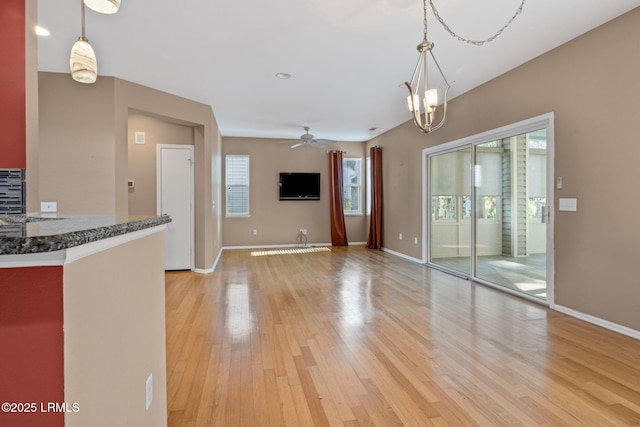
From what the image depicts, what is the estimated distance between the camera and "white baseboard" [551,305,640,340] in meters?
2.69

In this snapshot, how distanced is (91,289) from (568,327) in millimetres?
3583

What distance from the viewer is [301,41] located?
10.4 ft

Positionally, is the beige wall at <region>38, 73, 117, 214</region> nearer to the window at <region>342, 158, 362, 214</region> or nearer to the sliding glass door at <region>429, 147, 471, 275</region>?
the sliding glass door at <region>429, 147, 471, 275</region>

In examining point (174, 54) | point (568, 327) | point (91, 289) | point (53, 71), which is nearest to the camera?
point (91, 289)

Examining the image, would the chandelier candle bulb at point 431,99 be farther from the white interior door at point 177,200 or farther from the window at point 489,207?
the white interior door at point 177,200

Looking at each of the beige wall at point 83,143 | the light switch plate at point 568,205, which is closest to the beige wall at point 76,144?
the beige wall at point 83,143

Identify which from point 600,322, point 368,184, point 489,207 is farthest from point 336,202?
point 600,322

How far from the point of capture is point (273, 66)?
375 cm

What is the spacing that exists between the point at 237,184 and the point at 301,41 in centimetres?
520

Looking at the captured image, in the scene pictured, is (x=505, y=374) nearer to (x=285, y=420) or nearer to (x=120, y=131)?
(x=285, y=420)

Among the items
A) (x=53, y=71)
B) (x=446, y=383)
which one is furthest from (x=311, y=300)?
(x=53, y=71)

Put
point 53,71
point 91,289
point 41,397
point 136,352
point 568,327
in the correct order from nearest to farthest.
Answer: point 41,397
point 91,289
point 136,352
point 568,327
point 53,71

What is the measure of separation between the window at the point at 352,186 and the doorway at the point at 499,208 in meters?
3.00

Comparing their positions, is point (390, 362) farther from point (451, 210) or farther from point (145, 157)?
point (145, 157)
